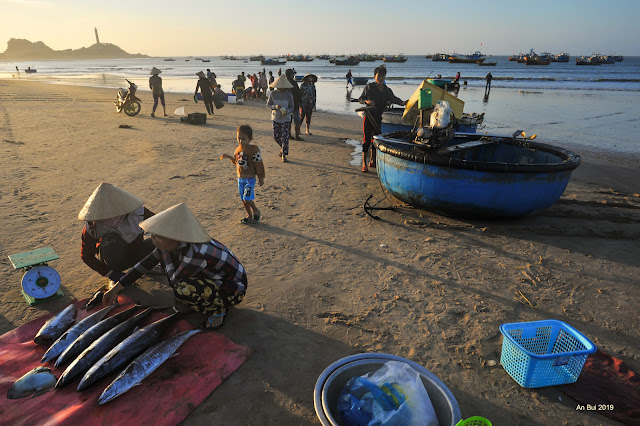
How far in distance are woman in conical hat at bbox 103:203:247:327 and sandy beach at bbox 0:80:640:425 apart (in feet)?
1.37

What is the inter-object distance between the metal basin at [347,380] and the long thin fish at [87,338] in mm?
2248

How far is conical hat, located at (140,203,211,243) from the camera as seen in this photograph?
328 cm

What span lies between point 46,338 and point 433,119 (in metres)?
6.37

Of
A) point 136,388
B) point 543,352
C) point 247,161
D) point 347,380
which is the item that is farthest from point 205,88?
point 543,352

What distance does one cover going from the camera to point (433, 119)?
21.4 feet

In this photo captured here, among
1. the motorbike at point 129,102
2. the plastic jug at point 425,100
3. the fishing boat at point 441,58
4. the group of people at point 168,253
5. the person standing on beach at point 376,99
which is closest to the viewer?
the group of people at point 168,253

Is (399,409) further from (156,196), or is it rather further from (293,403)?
(156,196)

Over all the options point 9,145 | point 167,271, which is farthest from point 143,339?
point 9,145

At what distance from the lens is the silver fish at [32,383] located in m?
2.85

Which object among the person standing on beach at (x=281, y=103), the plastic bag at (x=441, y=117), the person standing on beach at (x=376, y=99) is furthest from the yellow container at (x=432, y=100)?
the person standing on beach at (x=281, y=103)

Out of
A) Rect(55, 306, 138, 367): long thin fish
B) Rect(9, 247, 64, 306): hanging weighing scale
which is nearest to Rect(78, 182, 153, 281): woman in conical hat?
Rect(9, 247, 64, 306): hanging weighing scale

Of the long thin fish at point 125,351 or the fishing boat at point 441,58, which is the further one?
the fishing boat at point 441,58

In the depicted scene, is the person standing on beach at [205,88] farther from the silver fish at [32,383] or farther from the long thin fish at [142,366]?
the silver fish at [32,383]

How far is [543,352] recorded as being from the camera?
3441mm
